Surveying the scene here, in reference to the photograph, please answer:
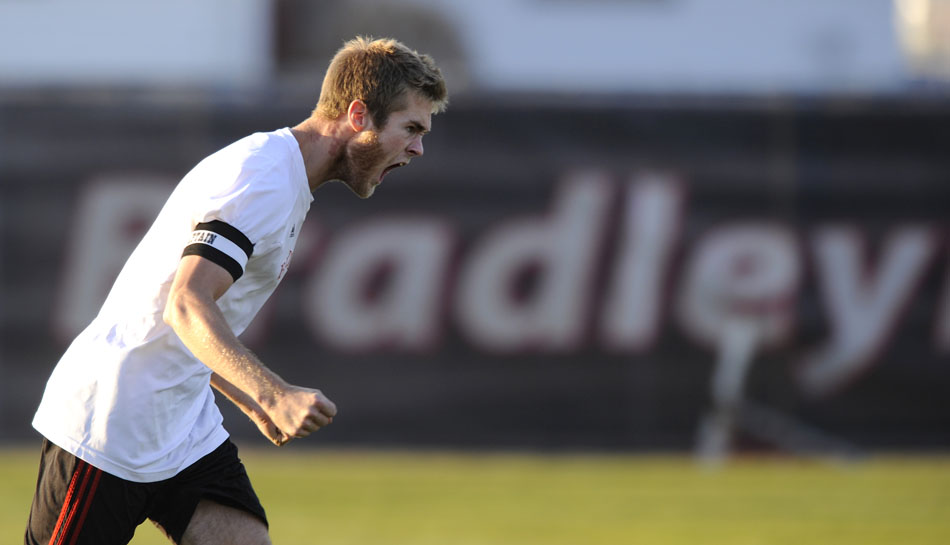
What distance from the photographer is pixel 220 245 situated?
3.74 metres

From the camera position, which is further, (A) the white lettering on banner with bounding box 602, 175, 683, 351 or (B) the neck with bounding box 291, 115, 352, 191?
(A) the white lettering on banner with bounding box 602, 175, 683, 351

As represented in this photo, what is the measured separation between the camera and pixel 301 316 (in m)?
11.3

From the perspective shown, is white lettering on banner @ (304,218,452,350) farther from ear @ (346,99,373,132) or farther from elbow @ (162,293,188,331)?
elbow @ (162,293,188,331)

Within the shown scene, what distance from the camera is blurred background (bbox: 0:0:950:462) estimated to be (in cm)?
1120

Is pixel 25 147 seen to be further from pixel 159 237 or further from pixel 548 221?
pixel 159 237

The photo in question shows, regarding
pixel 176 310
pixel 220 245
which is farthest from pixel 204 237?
pixel 176 310

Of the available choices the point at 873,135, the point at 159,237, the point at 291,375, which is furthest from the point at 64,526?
the point at 873,135

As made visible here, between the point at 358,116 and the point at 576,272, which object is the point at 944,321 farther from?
the point at 358,116

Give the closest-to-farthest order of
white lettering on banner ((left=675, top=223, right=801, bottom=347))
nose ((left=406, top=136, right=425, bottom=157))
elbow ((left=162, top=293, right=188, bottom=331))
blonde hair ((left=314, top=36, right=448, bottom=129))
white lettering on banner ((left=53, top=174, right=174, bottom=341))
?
elbow ((left=162, top=293, right=188, bottom=331)) → blonde hair ((left=314, top=36, right=448, bottom=129)) → nose ((left=406, top=136, right=425, bottom=157)) → white lettering on banner ((left=53, top=174, right=174, bottom=341)) → white lettering on banner ((left=675, top=223, right=801, bottom=347))

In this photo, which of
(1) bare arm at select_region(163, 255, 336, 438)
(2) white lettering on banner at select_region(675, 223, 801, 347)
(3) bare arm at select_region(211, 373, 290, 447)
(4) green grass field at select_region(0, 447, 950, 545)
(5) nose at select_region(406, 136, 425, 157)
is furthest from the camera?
(2) white lettering on banner at select_region(675, 223, 801, 347)

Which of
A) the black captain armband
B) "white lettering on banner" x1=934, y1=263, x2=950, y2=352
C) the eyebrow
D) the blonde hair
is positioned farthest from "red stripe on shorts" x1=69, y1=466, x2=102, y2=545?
"white lettering on banner" x1=934, y1=263, x2=950, y2=352

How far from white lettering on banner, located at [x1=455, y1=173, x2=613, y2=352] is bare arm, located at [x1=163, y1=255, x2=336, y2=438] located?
759 cm

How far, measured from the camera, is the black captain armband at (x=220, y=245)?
373 centimetres

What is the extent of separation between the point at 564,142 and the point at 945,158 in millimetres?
3086
